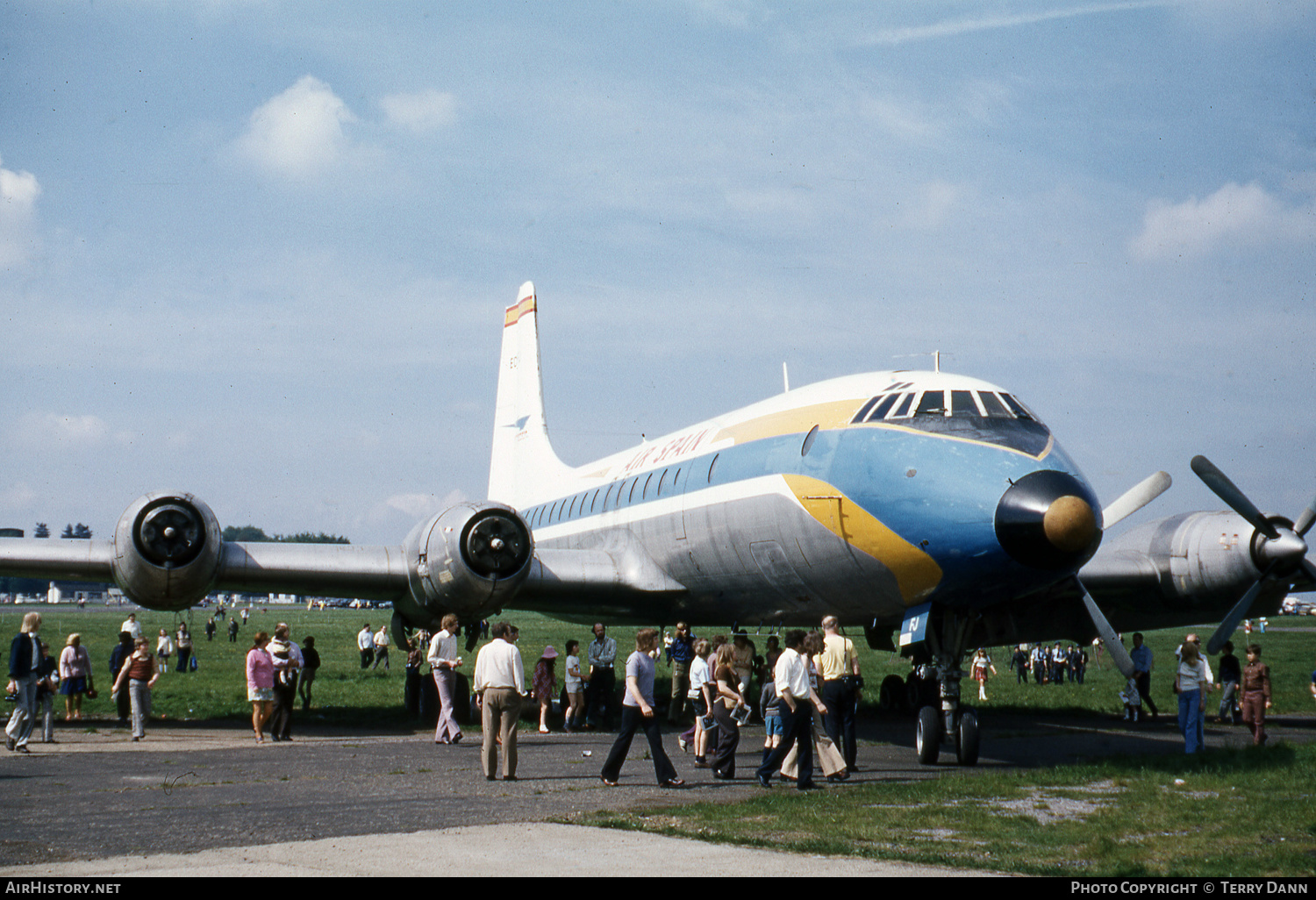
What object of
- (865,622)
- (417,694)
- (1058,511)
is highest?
(1058,511)

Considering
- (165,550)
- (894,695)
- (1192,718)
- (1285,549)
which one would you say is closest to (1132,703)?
(894,695)

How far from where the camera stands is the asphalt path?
289 inches

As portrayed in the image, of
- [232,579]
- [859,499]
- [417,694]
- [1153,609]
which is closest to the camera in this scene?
[859,499]

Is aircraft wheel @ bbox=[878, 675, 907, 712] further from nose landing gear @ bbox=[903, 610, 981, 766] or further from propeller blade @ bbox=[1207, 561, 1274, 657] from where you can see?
nose landing gear @ bbox=[903, 610, 981, 766]

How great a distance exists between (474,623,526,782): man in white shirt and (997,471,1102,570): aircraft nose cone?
527 centimetres

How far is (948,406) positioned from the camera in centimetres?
1323

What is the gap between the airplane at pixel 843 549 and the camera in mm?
12227

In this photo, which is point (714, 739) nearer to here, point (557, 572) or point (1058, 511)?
point (557, 572)

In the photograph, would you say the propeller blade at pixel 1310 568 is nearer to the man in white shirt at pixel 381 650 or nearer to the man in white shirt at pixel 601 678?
the man in white shirt at pixel 601 678

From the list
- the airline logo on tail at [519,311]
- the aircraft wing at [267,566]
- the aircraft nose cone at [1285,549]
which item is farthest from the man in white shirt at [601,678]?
the airline logo on tail at [519,311]

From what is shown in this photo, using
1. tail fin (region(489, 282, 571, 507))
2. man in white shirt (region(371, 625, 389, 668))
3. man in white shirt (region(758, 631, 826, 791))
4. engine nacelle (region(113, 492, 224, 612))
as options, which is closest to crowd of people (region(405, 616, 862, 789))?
man in white shirt (region(758, 631, 826, 791))

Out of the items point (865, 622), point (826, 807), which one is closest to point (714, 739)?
point (865, 622)

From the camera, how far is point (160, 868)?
7012 millimetres
